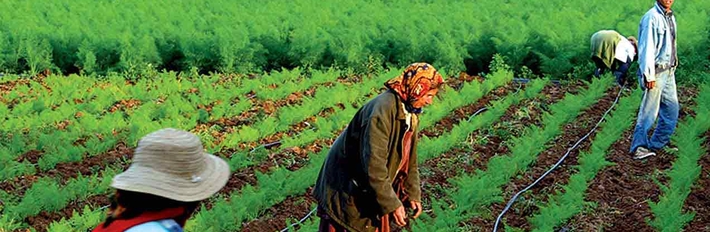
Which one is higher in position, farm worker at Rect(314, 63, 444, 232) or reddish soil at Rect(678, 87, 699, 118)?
farm worker at Rect(314, 63, 444, 232)

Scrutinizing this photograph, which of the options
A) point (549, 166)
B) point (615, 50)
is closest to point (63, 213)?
point (549, 166)

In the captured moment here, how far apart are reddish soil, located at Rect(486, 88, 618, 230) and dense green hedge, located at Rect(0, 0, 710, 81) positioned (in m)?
2.97

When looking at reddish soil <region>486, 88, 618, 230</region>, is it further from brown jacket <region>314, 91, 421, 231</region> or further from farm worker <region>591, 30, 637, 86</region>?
brown jacket <region>314, 91, 421, 231</region>

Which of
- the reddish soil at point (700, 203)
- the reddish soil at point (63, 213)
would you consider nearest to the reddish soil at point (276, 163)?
the reddish soil at point (63, 213)

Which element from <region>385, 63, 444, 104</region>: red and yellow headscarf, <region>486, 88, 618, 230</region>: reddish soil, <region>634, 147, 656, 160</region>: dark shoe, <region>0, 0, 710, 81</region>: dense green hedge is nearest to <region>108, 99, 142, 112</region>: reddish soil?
<region>0, 0, 710, 81</region>: dense green hedge

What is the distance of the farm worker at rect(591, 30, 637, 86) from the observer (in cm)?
1120

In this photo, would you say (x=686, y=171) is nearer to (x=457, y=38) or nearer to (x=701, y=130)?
(x=701, y=130)

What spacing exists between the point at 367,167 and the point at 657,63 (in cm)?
420

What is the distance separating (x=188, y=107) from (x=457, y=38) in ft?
16.1

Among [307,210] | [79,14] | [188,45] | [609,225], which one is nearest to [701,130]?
[609,225]

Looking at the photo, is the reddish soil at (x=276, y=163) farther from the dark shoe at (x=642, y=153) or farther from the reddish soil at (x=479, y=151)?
the dark shoe at (x=642, y=153)

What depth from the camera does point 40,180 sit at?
7.57 metres

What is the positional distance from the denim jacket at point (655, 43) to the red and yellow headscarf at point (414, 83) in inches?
148

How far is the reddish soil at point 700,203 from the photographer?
264 inches
